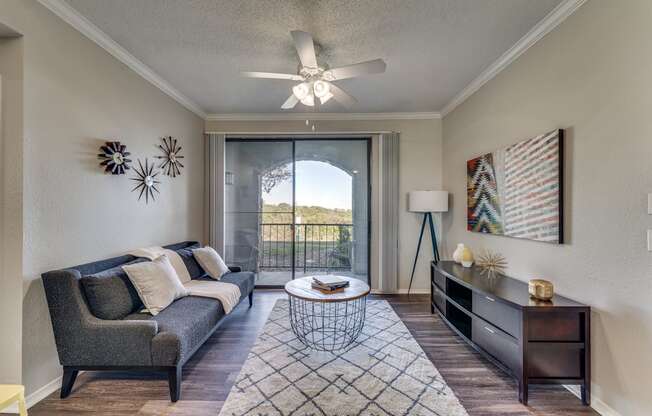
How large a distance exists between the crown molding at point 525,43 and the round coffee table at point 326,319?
2.52m

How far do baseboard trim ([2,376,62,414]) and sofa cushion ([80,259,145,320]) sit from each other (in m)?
0.59

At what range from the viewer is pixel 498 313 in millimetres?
2168

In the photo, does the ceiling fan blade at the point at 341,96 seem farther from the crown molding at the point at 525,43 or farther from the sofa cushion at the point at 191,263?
the sofa cushion at the point at 191,263

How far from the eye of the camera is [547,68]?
2.26 m

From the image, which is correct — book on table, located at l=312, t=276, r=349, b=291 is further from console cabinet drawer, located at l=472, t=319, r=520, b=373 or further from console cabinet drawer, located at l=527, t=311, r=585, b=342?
console cabinet drawer, located at l=527, t=311, r=585, b=342

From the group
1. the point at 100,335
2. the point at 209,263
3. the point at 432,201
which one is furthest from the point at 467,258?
the point at 100,335

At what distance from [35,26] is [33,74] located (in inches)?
13.1

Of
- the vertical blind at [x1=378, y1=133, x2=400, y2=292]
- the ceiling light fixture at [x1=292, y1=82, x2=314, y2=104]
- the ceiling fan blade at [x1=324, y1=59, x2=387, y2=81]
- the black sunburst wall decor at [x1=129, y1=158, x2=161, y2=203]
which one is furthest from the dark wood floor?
the ceiling fan blade at [x1=324, y1=59, x2=387, y2=81]

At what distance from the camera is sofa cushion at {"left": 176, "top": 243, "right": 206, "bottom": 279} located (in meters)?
3.21

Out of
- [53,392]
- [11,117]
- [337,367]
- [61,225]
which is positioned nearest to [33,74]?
[11,117]

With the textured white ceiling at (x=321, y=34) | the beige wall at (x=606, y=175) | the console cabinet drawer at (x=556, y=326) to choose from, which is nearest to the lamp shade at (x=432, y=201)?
the textured white ceiling at (x=321, y=34)

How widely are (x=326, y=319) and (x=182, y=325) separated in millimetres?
1657

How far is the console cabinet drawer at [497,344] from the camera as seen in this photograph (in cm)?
200

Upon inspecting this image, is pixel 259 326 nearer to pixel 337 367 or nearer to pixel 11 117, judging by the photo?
pixel 337 367
